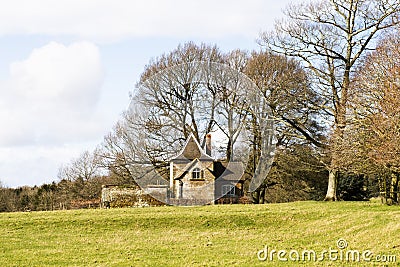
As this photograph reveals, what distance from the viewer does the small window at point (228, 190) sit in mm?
24172

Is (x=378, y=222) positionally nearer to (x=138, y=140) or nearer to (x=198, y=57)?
(x=138, y=140)

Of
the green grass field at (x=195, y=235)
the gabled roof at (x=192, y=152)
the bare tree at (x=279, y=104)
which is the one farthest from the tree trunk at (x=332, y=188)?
the gabled roof at (x=192, y=152)

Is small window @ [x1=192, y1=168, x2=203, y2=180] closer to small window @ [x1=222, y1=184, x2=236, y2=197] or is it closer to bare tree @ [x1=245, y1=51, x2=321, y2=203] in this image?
small window @ [x1=222, y1=184, x2=236, y2=197]

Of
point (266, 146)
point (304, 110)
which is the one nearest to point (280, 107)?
point (304, 110)

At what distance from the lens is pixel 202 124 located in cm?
2175

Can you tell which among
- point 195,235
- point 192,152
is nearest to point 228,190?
point 192,152

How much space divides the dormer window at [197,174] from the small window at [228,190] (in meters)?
1.63

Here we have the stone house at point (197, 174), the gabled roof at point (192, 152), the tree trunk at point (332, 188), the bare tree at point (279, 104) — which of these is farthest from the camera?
the bare tree at point (279, 104)

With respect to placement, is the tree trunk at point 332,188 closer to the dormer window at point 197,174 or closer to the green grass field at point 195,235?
the green grass field at point 195,235

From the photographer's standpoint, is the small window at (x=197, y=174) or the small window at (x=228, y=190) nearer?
the small window at (x=197, y=174)

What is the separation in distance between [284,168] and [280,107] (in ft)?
15.1

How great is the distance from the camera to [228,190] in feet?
81.1

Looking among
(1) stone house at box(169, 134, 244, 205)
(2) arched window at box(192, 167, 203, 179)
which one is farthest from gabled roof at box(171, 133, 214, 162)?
(2) arched window at box(192, 167, 203, 179)

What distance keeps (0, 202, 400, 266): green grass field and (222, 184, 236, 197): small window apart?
4.12 m
